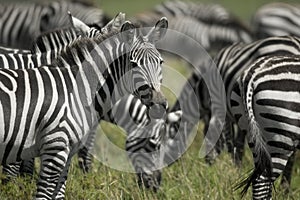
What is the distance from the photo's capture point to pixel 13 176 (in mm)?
6250

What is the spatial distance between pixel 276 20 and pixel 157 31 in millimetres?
10330

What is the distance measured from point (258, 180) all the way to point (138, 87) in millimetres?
1434

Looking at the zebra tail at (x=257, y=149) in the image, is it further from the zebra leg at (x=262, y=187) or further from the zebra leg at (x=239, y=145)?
the zebra leg at (x=239, y=145)

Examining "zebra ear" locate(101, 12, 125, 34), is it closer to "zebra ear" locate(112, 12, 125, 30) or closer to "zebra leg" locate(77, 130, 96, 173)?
"zebra ear" locate(112, 12, 125, 30)

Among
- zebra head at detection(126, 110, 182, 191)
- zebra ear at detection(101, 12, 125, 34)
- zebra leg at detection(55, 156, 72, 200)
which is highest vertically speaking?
zebra ear at detection(101, 12, 125, 34)

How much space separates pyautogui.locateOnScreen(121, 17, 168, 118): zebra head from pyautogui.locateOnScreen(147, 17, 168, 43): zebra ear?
0.16ft

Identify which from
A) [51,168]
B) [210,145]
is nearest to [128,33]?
[51,168]

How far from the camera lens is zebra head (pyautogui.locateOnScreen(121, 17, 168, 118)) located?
5.28 metres

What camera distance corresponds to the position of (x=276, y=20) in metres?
15.4

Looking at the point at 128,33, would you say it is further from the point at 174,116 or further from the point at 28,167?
the point at 174,116

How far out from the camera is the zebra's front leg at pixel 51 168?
16.5 ft

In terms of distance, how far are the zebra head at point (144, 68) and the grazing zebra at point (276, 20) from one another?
9.69 metres

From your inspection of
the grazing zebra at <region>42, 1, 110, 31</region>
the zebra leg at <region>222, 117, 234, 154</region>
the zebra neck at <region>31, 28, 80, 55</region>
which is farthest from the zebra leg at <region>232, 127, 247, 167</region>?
the grazing zebra at <region>42, 1, 110, 31</region>

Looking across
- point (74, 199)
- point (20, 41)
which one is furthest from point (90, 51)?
point (20, 41)
